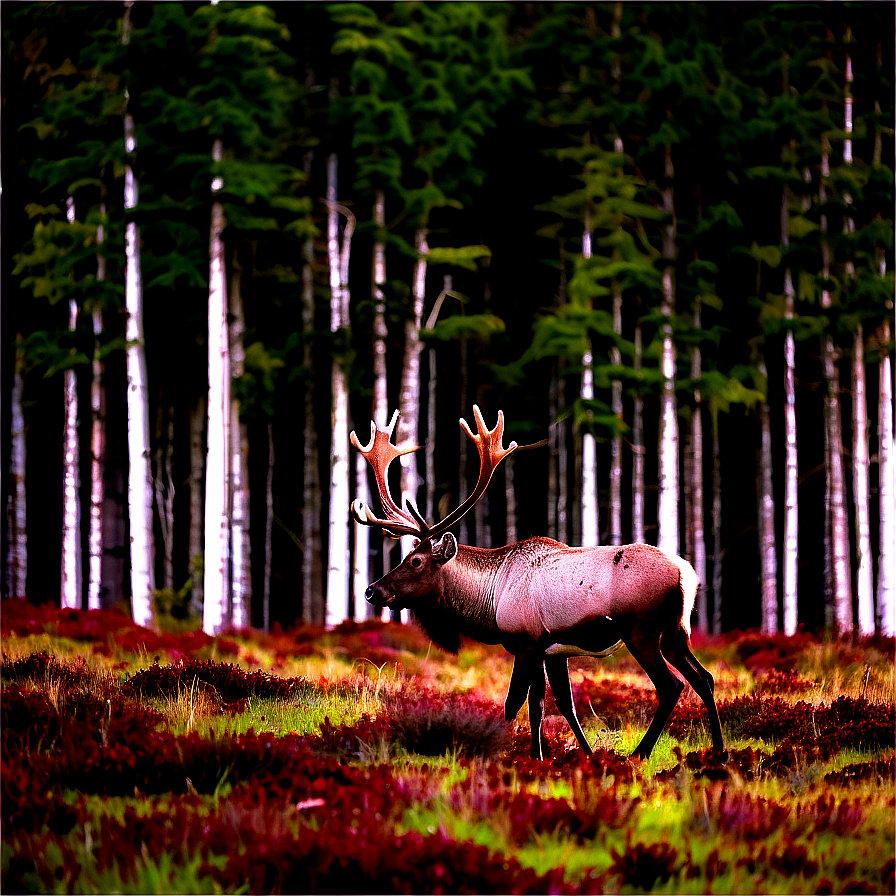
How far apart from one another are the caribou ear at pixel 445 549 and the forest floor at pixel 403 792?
110 centimetres

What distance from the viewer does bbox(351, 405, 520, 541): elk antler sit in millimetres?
7617

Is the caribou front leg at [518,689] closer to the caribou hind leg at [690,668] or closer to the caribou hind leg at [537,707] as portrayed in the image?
the caribou hind leg at [537,707]

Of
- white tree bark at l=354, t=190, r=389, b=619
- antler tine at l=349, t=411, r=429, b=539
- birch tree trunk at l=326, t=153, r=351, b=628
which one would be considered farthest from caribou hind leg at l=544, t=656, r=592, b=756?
white tree bark at l=354, t=190, r=389, b=619

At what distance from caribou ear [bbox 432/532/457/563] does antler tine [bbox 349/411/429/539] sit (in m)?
0.15

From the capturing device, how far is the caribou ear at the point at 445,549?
7382 millimetres

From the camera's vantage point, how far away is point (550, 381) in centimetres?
2309

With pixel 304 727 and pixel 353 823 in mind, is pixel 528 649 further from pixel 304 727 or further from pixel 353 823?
pixel 353 823

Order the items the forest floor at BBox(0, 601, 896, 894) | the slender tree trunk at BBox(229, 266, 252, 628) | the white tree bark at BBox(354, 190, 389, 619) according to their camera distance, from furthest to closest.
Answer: the slender tree trunk at BBox(229, 266, 252, 628)
the white tree bark at BBox(354, 190, 389, 619)
the forest floor at BBox(0, 601, 896, 894)

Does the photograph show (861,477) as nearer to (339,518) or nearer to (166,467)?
(339,518)

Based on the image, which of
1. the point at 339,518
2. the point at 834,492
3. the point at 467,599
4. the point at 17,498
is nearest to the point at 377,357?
the point at 339,518

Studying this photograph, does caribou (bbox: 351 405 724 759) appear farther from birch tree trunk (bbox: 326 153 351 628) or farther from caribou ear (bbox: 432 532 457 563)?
birch tree trunk (bbox: 326 153 351 628)

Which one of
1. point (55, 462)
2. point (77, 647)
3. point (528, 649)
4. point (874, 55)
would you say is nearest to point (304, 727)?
point (528, 649)

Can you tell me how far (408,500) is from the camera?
8.06 meters

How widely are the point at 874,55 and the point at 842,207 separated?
139 inches
